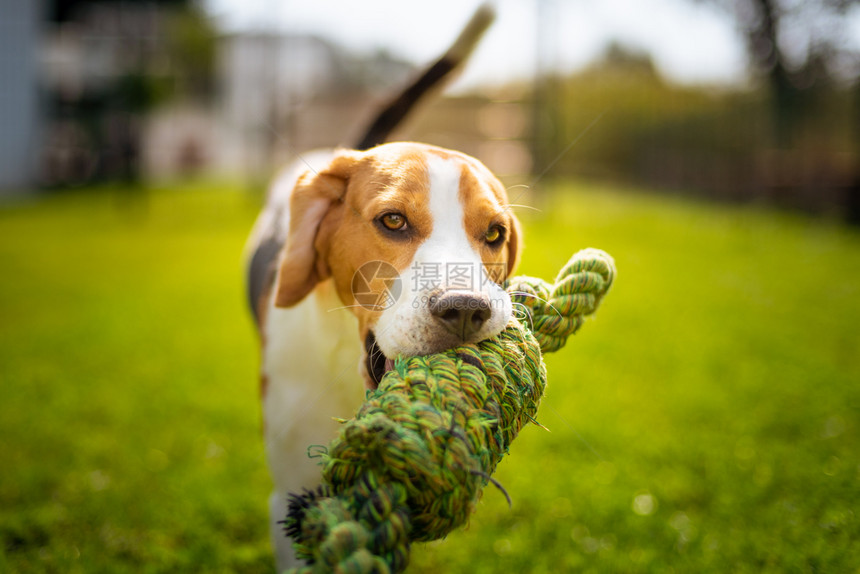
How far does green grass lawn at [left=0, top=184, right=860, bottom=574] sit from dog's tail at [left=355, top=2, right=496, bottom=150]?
2.02 m

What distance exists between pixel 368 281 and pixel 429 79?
2040mm

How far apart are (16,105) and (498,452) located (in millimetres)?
21485

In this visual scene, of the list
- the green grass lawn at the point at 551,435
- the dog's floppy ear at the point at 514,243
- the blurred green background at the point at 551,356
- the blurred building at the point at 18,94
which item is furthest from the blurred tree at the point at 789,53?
the blurred building at the point at 18,94

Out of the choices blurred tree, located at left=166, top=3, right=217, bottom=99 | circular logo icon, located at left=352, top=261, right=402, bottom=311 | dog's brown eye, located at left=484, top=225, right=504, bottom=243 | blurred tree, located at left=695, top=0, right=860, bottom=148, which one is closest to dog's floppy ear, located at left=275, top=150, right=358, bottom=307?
circular logo icon, located at left=352, top=261, right=402, bottom=311

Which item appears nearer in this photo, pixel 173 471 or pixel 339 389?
pixel 339 389

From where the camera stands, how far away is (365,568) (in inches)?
50.5

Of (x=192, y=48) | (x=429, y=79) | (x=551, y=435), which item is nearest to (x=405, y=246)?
(x=429, y=79)

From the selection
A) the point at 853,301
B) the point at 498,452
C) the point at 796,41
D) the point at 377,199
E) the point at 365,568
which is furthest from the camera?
the point at 796,41

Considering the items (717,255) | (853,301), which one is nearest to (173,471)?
(853,301)

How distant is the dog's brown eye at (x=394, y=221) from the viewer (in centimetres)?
227

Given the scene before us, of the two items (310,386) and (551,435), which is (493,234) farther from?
(551,435)

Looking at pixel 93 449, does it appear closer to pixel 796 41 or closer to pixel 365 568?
pixel 365 568

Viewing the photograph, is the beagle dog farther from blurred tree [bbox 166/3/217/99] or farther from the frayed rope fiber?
blurred tree [bbox 166/3/217/99]

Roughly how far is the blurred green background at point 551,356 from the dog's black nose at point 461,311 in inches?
46.5
